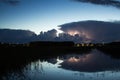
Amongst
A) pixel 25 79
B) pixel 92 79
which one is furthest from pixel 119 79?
pixel 25 79

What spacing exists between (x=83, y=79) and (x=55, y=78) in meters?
2.50

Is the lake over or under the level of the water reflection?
over

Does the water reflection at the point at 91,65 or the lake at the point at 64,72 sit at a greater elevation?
the lake at the point at 64,72

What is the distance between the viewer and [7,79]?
66.4 feet

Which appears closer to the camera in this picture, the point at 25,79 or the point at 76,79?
the point at 25,79

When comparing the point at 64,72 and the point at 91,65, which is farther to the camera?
the point at 91,65

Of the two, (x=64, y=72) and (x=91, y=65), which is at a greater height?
(x=64, y=72)

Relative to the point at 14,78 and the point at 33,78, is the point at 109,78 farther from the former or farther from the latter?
the point at 14,78

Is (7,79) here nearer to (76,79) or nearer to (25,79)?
(25,79)

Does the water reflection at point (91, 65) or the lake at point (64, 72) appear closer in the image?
the lake at point (64, 72)

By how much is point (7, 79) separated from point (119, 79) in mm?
9486

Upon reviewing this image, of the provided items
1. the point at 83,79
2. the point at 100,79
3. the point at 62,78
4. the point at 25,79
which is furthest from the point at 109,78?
the point at 25,79

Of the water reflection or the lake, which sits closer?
the lake

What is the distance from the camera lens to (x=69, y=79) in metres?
22.5
